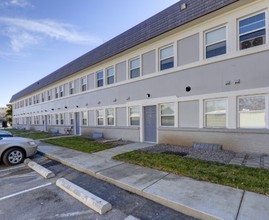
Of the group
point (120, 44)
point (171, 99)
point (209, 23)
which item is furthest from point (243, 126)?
point (120, 44)

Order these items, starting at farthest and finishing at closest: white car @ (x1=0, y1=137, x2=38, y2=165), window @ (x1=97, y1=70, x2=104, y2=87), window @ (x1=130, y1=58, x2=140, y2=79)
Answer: window @ (x1=97, y1=70, x2=104, y2=87) → window @ (x1=130, y1=58, x2=140, y2=79) → white car @ (x1=0, y1=137, x2=38, y2=165)

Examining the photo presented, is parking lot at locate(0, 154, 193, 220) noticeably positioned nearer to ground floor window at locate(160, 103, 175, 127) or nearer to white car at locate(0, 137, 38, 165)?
white car at locate(0, 137, 38, 165)

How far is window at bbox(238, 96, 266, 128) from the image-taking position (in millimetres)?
7340

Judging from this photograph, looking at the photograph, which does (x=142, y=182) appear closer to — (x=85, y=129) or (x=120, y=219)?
(x=120, y=219)

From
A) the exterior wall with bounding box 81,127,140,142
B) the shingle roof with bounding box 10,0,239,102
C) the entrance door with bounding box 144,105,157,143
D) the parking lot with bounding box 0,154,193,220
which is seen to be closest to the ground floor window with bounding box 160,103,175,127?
the entrance door with bounding box 144,105,157,143

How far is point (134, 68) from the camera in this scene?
12.6m

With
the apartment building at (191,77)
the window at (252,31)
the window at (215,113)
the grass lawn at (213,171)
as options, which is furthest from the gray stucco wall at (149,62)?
the grass lawn at (213,171)

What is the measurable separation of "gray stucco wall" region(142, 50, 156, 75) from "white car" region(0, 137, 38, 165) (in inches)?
290

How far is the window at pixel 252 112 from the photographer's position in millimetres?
7340

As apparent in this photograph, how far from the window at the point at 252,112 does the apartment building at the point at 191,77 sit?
3 centimetres

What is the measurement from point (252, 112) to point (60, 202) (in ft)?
24.5

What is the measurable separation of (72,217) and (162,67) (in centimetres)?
894

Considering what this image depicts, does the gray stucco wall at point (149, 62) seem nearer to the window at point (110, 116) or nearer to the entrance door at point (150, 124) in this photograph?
the entrance door at point (150, 124)

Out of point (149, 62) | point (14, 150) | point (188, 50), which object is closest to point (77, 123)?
point (149, 62)
